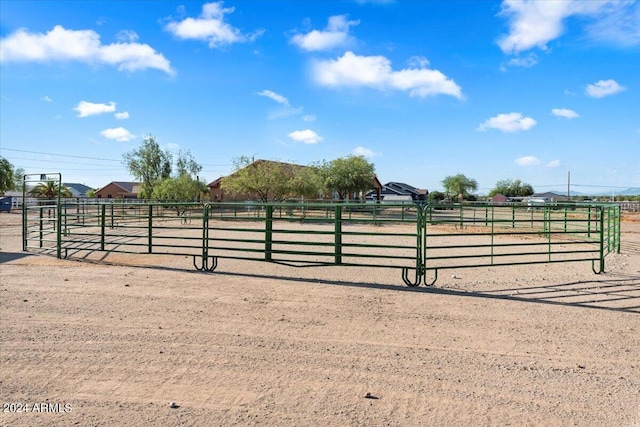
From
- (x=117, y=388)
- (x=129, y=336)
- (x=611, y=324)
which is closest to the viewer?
(x=117, y=388)

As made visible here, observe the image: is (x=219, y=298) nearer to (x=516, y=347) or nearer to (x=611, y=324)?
(x=516, y=347)

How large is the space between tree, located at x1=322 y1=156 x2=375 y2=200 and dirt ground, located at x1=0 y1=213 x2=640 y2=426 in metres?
37.5

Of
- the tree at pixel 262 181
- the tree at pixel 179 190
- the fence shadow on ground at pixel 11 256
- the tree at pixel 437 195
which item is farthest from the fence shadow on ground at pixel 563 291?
the tree at pixel 437 195

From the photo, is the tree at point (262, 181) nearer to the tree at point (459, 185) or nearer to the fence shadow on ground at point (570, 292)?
the fence shadow on ground at point (570, 292)

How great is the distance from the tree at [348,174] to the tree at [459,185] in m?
58.8

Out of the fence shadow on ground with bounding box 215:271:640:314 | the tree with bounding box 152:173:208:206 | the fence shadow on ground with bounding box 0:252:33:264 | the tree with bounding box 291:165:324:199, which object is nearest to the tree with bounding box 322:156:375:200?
the tree with bounding box 291:165:324:199

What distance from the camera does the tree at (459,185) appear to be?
3910 inches

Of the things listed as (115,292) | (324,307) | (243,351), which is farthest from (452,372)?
(115,292)

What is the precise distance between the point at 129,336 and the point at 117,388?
54.9 inches

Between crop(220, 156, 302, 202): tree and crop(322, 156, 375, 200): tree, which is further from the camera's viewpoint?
crop(322, 156, 375, 200): tree

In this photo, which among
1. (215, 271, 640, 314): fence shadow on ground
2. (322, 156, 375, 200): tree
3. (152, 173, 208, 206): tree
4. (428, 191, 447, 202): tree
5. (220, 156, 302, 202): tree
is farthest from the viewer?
(428, 191, 447, 202): tree

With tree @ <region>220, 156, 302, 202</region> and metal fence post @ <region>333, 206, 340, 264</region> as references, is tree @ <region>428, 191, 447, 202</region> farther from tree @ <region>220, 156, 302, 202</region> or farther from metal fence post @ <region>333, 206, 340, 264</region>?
metal fence post @ <region>333, 206, 340, 264</region>

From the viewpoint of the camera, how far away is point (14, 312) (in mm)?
5926

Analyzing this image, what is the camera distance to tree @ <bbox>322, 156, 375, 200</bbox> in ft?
149
